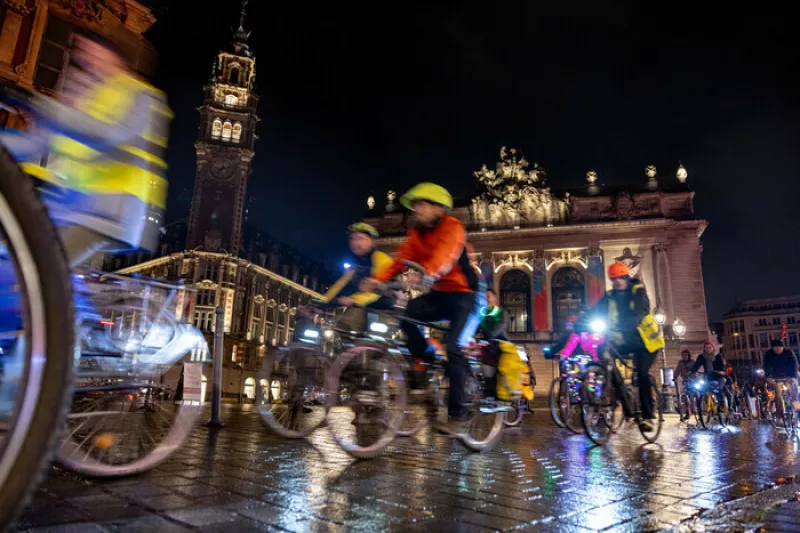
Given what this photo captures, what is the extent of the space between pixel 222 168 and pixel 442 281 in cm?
5126

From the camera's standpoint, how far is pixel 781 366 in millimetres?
10750

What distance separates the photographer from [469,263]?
4934 mm

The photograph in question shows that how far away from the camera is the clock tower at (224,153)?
4981cm

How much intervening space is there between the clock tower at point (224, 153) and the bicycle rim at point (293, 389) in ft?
152

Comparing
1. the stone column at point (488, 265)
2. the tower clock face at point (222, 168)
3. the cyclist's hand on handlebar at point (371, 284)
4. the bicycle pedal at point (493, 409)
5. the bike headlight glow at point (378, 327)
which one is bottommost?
the bicycle pedal at point (493, 409)

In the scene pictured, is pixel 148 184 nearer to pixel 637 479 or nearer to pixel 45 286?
pixel 45 286

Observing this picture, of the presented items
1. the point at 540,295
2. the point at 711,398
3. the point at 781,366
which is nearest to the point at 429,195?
the point at 781,366

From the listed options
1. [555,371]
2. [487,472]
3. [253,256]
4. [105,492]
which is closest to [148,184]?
[105,492]

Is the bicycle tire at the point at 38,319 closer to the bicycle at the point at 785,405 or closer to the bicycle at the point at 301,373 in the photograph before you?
the bicycle at the point at 301,373

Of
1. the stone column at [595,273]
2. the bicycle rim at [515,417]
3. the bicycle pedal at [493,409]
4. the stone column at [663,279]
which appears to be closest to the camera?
the bicycle pedal at [493,409]

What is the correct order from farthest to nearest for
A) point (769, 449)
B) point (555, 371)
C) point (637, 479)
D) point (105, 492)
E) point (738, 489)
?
point (555, 371) < point (769, 449) < point (637, 479) < point (738, 489) < point (105, 492)

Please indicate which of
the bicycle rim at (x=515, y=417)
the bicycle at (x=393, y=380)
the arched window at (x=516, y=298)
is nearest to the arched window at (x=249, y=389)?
the arched window at (x=516, y=298)

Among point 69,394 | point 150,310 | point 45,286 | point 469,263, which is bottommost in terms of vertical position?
point 69,394

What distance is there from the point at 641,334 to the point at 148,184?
19.0ft
